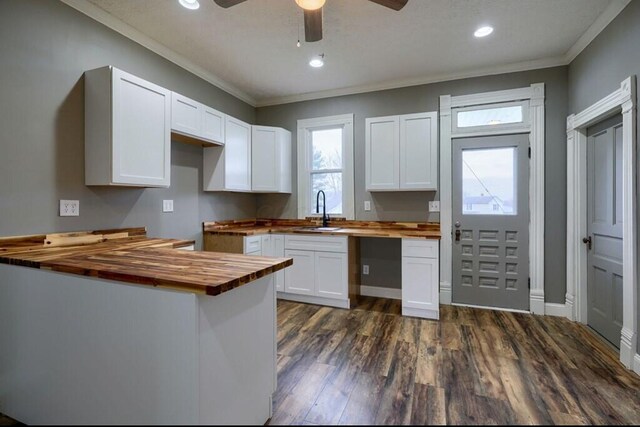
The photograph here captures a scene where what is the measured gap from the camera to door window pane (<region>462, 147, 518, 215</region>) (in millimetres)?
3285

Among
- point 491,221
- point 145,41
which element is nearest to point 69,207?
point 145,41

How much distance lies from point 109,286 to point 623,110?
11.3ft

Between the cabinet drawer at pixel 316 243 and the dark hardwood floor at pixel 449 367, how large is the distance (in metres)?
0.71

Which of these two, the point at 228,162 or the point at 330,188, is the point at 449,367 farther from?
the point at 228,162

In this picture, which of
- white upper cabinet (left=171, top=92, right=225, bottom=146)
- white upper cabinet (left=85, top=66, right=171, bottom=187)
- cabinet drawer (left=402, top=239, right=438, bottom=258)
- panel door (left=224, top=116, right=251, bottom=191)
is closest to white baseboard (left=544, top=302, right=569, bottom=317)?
cabinet drawer (left=402, top=239, right=438, bottom=258)

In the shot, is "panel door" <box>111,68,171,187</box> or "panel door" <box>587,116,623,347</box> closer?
"panel door" <box>111,68,171,187</box>

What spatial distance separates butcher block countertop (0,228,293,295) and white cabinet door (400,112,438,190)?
2.31 meters

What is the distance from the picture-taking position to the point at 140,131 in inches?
94.0

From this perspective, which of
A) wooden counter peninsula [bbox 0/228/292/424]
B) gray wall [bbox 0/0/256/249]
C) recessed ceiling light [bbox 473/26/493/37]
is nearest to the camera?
wooden counter peninsula [bbox 0/228/292/424]

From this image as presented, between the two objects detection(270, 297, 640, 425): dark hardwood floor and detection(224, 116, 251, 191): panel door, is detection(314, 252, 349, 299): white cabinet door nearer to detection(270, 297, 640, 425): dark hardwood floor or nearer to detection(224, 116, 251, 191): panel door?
detection(270, 297, 640, 425): dark hardwood floor

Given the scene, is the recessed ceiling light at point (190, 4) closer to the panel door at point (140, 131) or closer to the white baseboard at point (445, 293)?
the panel door at point (140, 131)

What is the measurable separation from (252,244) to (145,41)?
2.21m

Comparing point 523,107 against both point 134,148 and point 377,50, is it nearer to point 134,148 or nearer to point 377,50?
point 377,50

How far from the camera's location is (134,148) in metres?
2.34
